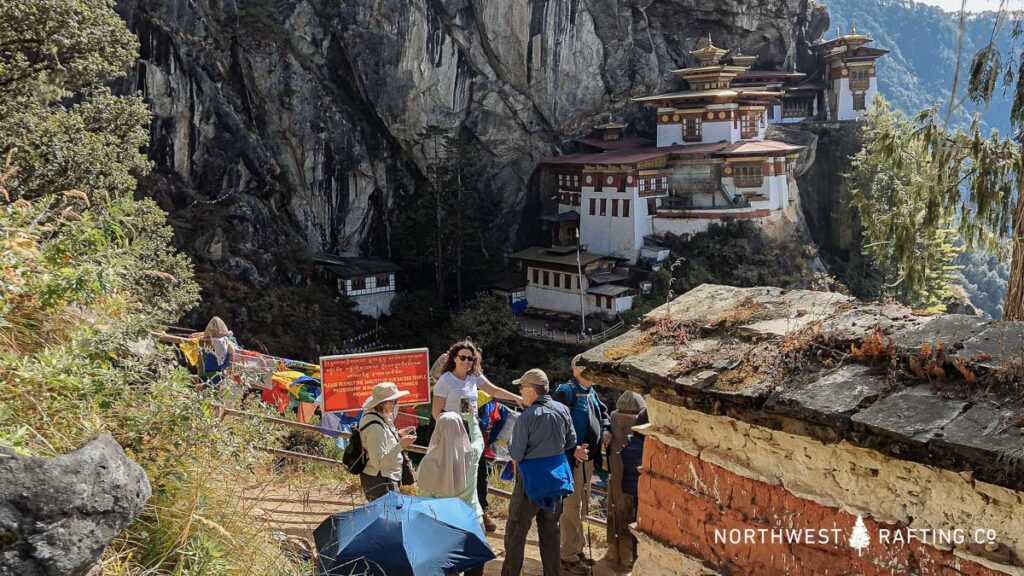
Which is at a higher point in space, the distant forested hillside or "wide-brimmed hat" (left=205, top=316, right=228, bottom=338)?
the distant forested hillside

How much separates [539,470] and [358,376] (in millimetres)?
2904

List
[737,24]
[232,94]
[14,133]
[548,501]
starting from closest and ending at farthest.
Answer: [548,501], [14,133], [232,94], [737,24]

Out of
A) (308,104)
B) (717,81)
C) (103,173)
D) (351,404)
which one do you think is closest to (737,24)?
(717,81)

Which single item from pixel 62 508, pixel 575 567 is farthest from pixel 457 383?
pixel 62 508

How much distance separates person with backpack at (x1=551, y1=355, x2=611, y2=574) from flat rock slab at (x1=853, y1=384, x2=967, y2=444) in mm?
2733

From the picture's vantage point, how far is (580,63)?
121 feet

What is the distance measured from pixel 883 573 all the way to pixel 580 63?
3546 centimetres

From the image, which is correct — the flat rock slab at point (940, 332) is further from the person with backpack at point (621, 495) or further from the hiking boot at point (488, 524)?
the hiking boot at point (488, 524)

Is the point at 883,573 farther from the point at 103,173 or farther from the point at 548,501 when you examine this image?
the point at 103,173

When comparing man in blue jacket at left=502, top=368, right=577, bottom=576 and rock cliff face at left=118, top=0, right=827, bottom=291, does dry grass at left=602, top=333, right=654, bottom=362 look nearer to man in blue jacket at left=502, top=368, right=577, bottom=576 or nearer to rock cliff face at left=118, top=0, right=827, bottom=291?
man in blue jacket at left=502, top=368, right=577, bottom=576

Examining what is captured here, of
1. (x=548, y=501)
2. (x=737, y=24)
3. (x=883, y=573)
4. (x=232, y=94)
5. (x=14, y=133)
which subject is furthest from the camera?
(x=737, y=24)

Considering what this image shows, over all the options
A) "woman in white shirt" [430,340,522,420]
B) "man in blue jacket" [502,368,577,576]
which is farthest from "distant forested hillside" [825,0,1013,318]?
"man in blue jacket" [502,368,577,576]

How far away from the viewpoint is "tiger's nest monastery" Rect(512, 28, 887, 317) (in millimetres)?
32312

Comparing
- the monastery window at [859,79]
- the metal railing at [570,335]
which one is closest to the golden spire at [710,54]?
the monastery window at [859,79]
